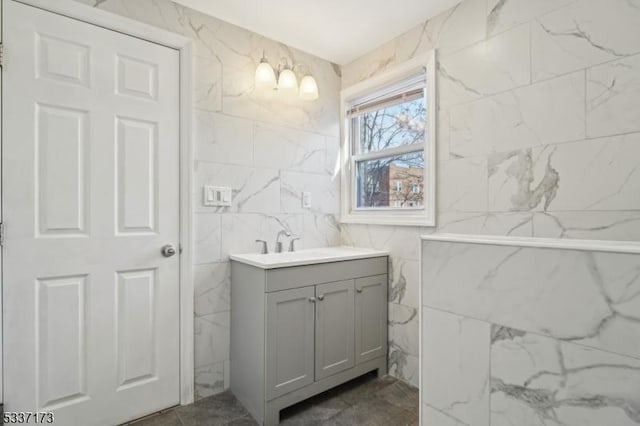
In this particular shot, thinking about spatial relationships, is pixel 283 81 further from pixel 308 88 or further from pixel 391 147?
pixel 391 147

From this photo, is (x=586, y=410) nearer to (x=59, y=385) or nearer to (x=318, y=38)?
(x=59, y=385)

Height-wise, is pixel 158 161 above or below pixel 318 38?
below

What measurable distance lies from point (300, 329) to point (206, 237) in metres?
0.81

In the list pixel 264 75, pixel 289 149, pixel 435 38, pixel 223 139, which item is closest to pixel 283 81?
pixel 264 75

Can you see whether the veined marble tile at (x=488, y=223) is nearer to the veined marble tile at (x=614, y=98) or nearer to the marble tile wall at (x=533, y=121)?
the marble tile wall at (x=533, y=121)

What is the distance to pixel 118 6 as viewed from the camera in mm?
1788

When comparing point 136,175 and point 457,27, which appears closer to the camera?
point 136,175

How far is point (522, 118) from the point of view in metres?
1.72

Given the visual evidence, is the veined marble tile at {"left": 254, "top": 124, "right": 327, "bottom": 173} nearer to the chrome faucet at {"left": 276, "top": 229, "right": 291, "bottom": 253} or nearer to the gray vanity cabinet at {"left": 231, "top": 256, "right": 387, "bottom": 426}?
the chrome faucet at {"left": 276, "top": 229, "right": 291, "bottom": 253}

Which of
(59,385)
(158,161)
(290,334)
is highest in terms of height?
(158,161)

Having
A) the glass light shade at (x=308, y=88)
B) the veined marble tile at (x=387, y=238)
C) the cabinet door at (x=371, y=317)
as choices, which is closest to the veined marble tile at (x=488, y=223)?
the veined marble tile at (x=387, y=238)

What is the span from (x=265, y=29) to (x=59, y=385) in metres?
2.38

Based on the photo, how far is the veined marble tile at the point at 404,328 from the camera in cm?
223

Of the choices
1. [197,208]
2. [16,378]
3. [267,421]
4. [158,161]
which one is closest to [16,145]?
[158,161]
